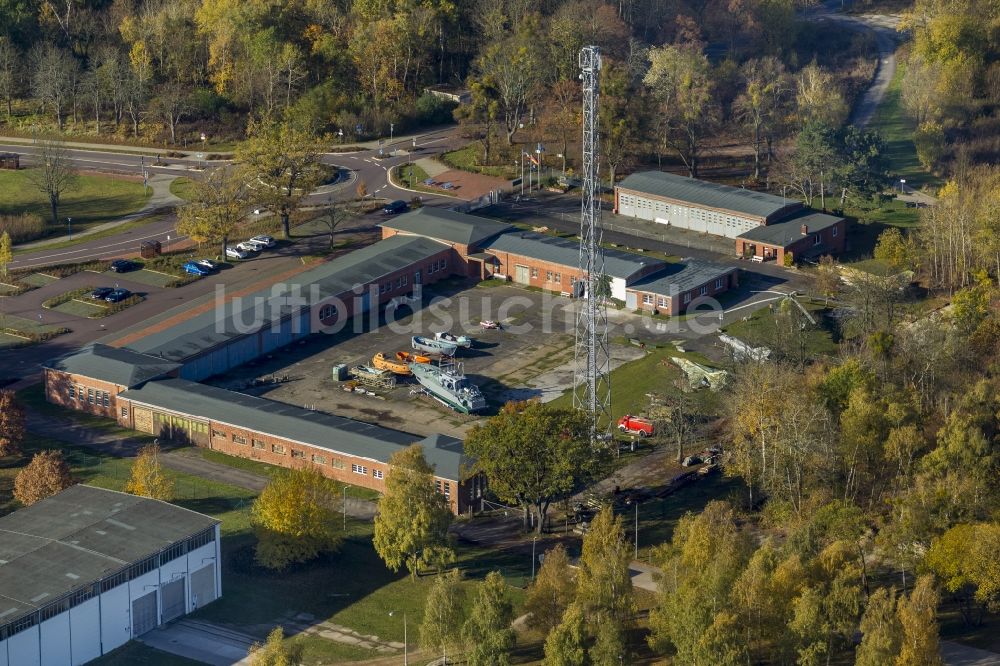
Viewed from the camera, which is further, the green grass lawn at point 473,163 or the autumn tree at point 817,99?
the autumn tree at point 817,99

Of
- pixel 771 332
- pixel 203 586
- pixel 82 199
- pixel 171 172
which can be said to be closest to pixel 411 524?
pixel 203 586

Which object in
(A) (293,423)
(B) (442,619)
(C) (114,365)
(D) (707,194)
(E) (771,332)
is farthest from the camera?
(D) (707,194)

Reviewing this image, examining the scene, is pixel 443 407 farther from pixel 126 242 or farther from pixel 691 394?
pixel 126 242

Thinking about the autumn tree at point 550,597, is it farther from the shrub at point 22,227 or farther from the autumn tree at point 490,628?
the shrub at point 22,227

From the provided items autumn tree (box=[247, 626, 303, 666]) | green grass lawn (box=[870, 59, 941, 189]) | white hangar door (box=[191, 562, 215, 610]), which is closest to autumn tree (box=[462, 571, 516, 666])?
autumn tree (box=[247, 626, 303, 666])

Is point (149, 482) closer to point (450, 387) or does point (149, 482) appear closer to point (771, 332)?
point (450, 387)

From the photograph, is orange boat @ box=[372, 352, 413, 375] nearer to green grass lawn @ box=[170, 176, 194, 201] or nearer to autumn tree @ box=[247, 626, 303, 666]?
autumn tree @ box=[247, 626, 303, 666]

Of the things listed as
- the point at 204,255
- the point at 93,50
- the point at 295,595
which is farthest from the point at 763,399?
the point at 93,50

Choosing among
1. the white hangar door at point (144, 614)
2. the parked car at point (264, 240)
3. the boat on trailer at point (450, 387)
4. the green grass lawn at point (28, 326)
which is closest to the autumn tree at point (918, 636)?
the white hangar door at point (144, 614)
